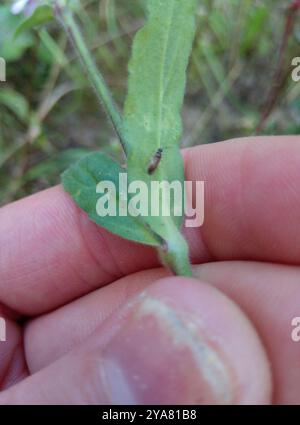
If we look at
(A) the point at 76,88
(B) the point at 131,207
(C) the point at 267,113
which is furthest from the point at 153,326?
(A) the point at 76,88

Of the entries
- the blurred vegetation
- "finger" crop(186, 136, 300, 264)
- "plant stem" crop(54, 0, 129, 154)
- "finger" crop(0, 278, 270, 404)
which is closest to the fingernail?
"finger" crop(0, 278, 270, 404)

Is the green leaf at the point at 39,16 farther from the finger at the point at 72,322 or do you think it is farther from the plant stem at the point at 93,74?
the finger at the point at 72,322

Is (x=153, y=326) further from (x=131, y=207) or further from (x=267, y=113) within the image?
(x=267, y=113)

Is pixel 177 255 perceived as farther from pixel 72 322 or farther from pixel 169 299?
pixel 72 322

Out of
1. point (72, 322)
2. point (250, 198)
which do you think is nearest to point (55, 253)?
point (72, 322)

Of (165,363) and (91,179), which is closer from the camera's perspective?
(165,363)

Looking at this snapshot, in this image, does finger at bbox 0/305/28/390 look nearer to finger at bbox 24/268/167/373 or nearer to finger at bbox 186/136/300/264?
finger at bbox 24/268/167/373

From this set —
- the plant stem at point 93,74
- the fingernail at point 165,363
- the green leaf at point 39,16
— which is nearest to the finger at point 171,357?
the fingernail at point 165,363
